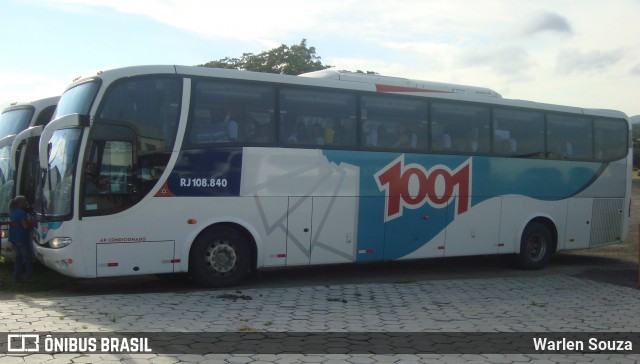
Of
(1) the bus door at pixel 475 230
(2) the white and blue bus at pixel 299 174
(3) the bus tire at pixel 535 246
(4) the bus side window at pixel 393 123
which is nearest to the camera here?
(2) the white and blue bus at pixel 299 174

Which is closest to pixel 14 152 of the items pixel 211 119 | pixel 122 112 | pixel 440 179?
pixel 122 112

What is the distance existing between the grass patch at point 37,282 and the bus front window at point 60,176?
1378 millimetres

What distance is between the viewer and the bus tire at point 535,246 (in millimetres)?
13883

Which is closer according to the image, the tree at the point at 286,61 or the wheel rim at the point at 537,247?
the wheel rim at the point at 537,247

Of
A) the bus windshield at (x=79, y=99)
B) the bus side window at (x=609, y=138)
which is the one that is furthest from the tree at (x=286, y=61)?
the bus windshield at (x=79, y=99)

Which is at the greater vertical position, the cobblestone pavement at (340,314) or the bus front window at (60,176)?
the bus front window at (60,176)

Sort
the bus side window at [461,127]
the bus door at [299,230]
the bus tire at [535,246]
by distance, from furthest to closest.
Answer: the bus tire at [535,246] → the bus side window at [461,127] → the bus door at [299,230]

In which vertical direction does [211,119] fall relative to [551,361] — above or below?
above

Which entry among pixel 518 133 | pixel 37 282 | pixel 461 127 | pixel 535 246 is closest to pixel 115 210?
pixel 37 282

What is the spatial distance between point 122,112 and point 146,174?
1.03 meters

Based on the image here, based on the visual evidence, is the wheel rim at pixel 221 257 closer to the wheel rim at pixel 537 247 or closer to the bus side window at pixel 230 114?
the bus side window at pixel 230 114

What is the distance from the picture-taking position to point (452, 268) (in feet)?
46.1

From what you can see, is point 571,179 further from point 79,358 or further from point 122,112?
point 79,358

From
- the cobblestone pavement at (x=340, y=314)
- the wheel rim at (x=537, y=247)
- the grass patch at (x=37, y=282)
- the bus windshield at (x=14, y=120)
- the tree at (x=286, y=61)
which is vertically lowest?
the grass patch at (x=37, y=282)
